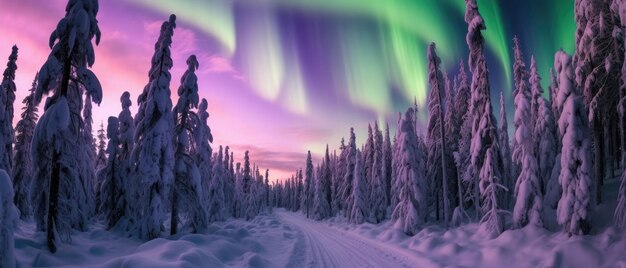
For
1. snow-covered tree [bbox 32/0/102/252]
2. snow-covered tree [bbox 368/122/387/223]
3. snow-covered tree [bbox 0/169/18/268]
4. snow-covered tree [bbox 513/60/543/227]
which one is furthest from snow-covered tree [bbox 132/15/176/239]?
snow-covered tree [bbox 368/122/387/223]

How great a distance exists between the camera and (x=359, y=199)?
43562 millimetres

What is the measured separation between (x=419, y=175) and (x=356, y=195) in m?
16.0

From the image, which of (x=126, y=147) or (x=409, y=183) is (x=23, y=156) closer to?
(x=126, y=147)

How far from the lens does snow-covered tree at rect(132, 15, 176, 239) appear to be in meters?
20.2

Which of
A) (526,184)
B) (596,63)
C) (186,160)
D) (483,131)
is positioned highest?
(596,63)

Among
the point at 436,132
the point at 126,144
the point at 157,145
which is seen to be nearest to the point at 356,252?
the point at 157,145

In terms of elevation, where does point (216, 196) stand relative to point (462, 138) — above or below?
below

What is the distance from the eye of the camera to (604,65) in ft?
71.8

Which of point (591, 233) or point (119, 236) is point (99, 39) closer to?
point (119, 236)

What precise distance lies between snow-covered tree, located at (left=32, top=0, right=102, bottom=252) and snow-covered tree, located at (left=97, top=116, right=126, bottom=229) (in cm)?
912

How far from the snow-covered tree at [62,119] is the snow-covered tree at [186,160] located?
22.4 ft

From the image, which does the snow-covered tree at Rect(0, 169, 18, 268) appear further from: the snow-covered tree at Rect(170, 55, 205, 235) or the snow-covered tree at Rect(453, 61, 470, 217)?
the snow-covered tree at Rect(453, 61, 470, 217)

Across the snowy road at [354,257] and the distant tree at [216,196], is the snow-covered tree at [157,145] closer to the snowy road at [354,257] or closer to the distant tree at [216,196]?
the snowy road at [354,257]

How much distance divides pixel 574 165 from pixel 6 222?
2114cm
